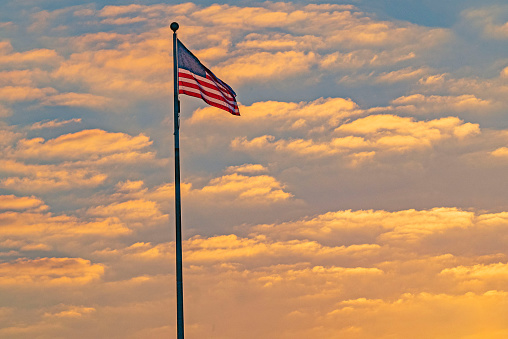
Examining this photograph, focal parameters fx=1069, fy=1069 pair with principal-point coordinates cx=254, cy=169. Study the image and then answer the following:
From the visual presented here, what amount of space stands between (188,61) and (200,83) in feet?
4.19

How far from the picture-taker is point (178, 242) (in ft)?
164

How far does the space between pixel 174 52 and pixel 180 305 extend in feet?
41.0

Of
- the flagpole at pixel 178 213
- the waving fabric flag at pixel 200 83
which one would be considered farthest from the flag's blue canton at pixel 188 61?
the flagpole at pixel 178 213

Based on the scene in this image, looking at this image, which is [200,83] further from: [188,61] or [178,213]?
[178,213]

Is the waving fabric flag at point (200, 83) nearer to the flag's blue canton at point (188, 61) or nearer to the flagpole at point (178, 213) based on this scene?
the flag's blue canton at point (188, 61)

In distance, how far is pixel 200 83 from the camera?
5366cm

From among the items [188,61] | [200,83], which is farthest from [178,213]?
[188,61]

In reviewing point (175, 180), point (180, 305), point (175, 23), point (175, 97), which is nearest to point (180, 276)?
point (180, 305)

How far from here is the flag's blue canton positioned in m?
53.0

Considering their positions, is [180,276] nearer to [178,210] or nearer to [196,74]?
[178,210]

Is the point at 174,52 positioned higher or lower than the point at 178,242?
higher

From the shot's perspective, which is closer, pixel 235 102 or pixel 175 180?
pixel 175 180

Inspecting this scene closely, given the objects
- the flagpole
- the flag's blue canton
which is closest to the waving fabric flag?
the flag's blue canton

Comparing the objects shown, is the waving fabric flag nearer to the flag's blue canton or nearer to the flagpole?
the flag's blue canton
